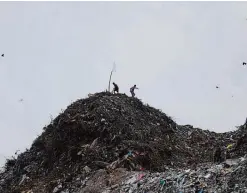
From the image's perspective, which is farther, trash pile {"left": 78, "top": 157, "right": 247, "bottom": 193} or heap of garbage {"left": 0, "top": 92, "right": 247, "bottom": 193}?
heap of garbage {"left": 0, "top": 92, "right": 247, "bottom": 193}

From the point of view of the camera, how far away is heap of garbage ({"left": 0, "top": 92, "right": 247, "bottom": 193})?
716 cm

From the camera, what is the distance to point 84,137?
1129cm

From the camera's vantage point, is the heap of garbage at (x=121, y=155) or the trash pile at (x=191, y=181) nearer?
the trash pile at (x=191, y=181)

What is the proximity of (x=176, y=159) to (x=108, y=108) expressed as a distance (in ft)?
8.90

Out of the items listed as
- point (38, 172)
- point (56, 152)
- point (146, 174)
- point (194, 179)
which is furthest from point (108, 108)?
point (194, 179)

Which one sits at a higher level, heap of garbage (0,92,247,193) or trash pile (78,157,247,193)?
heap of garbage (0,92,247,193)

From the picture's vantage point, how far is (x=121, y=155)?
10023mm

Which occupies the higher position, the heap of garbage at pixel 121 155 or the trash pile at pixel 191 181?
the heap of garbage at pixel 121 155

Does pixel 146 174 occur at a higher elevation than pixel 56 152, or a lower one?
Answer: lower

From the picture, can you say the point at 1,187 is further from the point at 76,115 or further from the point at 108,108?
the point at 108,108

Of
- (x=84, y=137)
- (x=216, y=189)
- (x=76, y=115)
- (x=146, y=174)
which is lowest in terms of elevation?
(x=216, y=189)

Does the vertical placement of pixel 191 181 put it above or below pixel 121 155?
below

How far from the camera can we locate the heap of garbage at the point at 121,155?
716 cm

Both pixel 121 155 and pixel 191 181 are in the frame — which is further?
pixel 121 155
